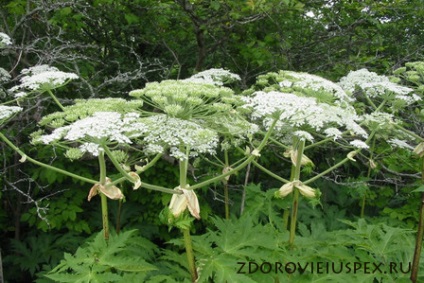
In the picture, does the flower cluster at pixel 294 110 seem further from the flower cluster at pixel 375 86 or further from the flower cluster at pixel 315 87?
the flower cluster at pixel 375 86

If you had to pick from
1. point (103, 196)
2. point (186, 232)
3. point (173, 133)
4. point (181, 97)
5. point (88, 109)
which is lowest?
point (186, 232)

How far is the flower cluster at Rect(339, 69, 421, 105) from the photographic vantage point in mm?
3660

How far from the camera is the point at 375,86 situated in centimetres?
381

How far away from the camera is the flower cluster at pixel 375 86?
366cm

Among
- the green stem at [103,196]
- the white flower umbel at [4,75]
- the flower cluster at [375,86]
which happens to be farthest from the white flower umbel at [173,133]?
the white flower umbel at [4,75]

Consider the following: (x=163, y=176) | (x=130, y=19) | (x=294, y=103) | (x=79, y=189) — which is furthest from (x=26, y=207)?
(x=294, y=103)

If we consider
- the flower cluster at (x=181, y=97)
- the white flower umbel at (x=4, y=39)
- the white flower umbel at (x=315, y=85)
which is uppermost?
the white flower umbel at (x=4, y=39)

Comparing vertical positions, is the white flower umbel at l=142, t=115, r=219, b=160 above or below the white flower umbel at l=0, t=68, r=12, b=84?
below

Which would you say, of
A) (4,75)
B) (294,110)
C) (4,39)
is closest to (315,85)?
(294,110)

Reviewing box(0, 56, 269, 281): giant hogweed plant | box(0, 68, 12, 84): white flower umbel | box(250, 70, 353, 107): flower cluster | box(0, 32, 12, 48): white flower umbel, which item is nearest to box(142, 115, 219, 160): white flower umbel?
box(0, 56, 269, 281): giant hogweed plant

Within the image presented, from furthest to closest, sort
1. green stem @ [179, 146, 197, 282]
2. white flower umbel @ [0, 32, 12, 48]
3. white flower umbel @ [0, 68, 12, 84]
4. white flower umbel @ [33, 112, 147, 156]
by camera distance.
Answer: white flower umbel @ [0, 68, 12, 84] → white flower umbel @ [0, 32, 12, 48] → green stem @ [179, 146, 197, 282] → white flower umbel @ [33, 112, 147, 156]

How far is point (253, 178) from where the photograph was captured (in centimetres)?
634

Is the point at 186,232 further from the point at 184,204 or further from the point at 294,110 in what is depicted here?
the point at 294,110

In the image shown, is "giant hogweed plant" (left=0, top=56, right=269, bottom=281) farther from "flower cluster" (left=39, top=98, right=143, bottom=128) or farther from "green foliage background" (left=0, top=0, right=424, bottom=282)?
"green foliage background" (left=0, top=0, right=424, bottom=282)
